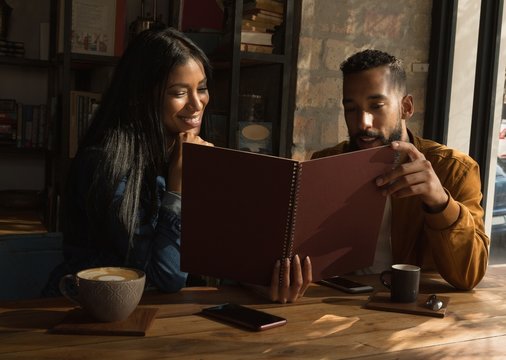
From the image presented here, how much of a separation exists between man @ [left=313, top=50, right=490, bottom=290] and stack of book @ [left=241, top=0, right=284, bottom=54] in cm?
60

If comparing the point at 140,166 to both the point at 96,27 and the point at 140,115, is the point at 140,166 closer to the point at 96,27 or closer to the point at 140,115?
the point at 140,115

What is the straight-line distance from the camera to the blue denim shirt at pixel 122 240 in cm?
134

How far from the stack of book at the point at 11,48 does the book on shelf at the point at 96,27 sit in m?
0.42

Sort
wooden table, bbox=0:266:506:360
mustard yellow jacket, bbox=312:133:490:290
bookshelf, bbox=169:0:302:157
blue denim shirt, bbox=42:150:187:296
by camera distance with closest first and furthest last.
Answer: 1. wooden table, bbox=0:266:506:360
2. blue denim shirt, bbox=42:150:187:296
3. mustard yellow jacket, bbox=312:133:490:290
4. bookshelf, bbox=169:0:302:157

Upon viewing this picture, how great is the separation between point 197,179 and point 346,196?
1.00 ft

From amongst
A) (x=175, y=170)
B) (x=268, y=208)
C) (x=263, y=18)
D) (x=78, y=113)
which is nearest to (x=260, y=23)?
(x=263, y=18)

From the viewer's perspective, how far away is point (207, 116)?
2.48m

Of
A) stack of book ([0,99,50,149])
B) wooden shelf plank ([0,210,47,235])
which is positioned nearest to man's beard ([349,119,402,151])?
wooden shelf plank ([0,210,47,235])

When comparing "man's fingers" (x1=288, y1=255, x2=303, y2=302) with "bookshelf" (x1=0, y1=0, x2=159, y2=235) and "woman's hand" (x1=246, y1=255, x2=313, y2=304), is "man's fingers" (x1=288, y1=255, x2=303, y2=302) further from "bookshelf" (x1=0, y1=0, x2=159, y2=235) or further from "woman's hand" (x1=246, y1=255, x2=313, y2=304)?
"bookshelf" (x1=0, y1=0, x2=159, y2=235)

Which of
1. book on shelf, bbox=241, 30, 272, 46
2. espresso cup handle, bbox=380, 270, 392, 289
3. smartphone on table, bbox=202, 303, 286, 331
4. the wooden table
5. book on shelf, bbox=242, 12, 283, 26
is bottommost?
the wooden table

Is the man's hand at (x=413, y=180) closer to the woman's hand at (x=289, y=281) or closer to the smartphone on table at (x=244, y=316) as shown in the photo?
the woman's hand at (x=289, y=281)

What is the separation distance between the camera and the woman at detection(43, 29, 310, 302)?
138cm

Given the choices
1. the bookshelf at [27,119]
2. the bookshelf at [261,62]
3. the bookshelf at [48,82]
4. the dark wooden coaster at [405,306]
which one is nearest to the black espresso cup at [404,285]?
the dark wooden coaster at [405,306]

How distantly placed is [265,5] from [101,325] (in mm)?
1716
